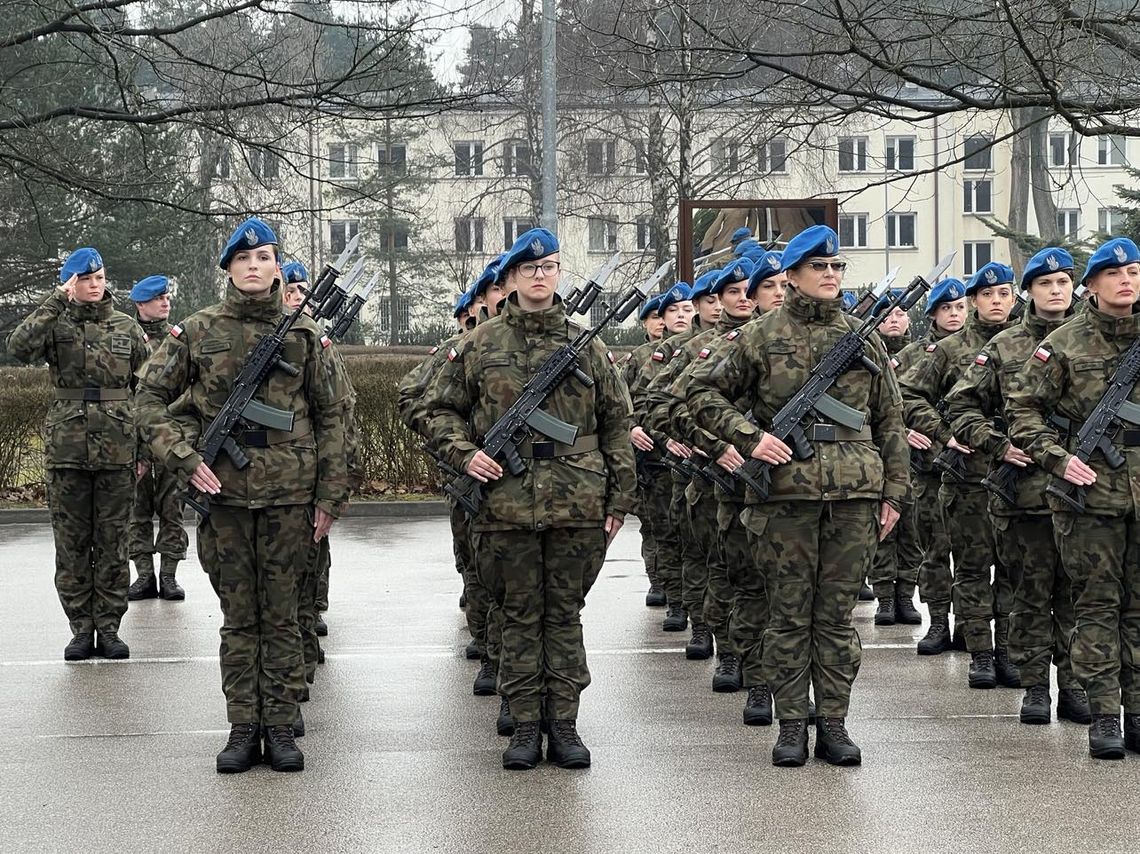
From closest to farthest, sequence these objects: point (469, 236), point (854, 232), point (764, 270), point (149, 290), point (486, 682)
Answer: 1. point (764, 270)
2. point (486, 682)
3. point (149, 290)
4. point (469, 236)
5. point (854, 232)

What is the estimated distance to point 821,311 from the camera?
25.7 ft

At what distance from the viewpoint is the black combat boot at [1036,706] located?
8516 mm

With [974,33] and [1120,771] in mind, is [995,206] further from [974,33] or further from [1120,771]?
[1120,771]

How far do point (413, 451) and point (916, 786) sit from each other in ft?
45.7

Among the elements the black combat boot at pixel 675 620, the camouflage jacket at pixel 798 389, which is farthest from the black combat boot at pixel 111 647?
the camouflage jacket at pixel 798 389

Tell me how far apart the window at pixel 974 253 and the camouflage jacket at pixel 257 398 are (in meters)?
60.0

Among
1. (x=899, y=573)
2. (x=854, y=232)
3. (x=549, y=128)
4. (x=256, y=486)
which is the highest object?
(x=549, y=128)

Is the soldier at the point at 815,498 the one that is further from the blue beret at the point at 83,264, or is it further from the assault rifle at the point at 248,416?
the blue beret at the point at 83,264

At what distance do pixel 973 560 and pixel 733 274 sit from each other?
80.5 inches

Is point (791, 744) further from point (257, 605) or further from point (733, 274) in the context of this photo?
point (733, 274)

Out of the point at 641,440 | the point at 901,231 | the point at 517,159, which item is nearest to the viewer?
the point at 641,440

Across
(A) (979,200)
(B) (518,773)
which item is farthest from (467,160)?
(B) (518,773)

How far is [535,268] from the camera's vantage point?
7730mm

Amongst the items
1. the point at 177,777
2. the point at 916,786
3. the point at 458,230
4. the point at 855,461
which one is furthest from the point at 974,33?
the point at 458,230
